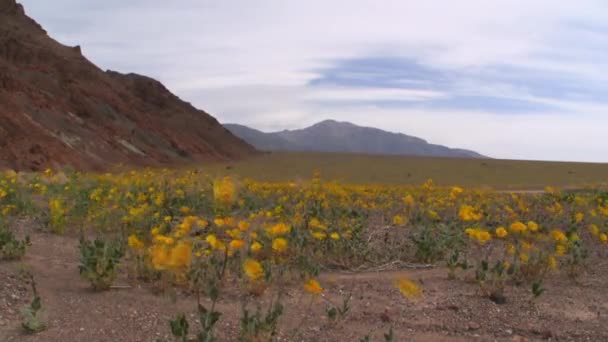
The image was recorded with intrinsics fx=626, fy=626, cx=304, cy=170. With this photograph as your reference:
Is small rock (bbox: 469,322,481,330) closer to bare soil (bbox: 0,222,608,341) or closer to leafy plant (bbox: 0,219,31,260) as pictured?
bare soil (bbox: 0,222,608,341)

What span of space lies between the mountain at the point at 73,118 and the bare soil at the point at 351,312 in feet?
74.1

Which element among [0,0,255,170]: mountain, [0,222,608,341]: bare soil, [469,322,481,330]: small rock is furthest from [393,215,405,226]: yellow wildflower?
[0,0,255,170]: mountain

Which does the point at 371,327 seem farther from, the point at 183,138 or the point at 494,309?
the point at 183,138

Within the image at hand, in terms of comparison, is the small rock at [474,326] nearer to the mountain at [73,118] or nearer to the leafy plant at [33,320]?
the leafy plant at [33,320]

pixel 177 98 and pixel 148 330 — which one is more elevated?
pixel 177 98

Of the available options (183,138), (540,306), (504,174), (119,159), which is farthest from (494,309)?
(183,138)

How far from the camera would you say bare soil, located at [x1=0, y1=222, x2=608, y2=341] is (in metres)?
3.94

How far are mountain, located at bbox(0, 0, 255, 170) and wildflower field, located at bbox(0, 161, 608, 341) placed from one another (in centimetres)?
2142

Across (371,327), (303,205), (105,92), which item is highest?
(105,92)

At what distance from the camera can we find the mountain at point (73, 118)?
29.1 m

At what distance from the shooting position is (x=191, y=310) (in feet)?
14.4

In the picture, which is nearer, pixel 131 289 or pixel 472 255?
pixel 131 289

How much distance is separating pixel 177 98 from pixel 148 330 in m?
62.2

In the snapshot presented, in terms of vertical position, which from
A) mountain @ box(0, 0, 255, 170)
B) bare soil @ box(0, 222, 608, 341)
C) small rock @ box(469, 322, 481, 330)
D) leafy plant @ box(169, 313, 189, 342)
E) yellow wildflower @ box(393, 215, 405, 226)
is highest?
mountain @ box(0, 0, 255, 170)
